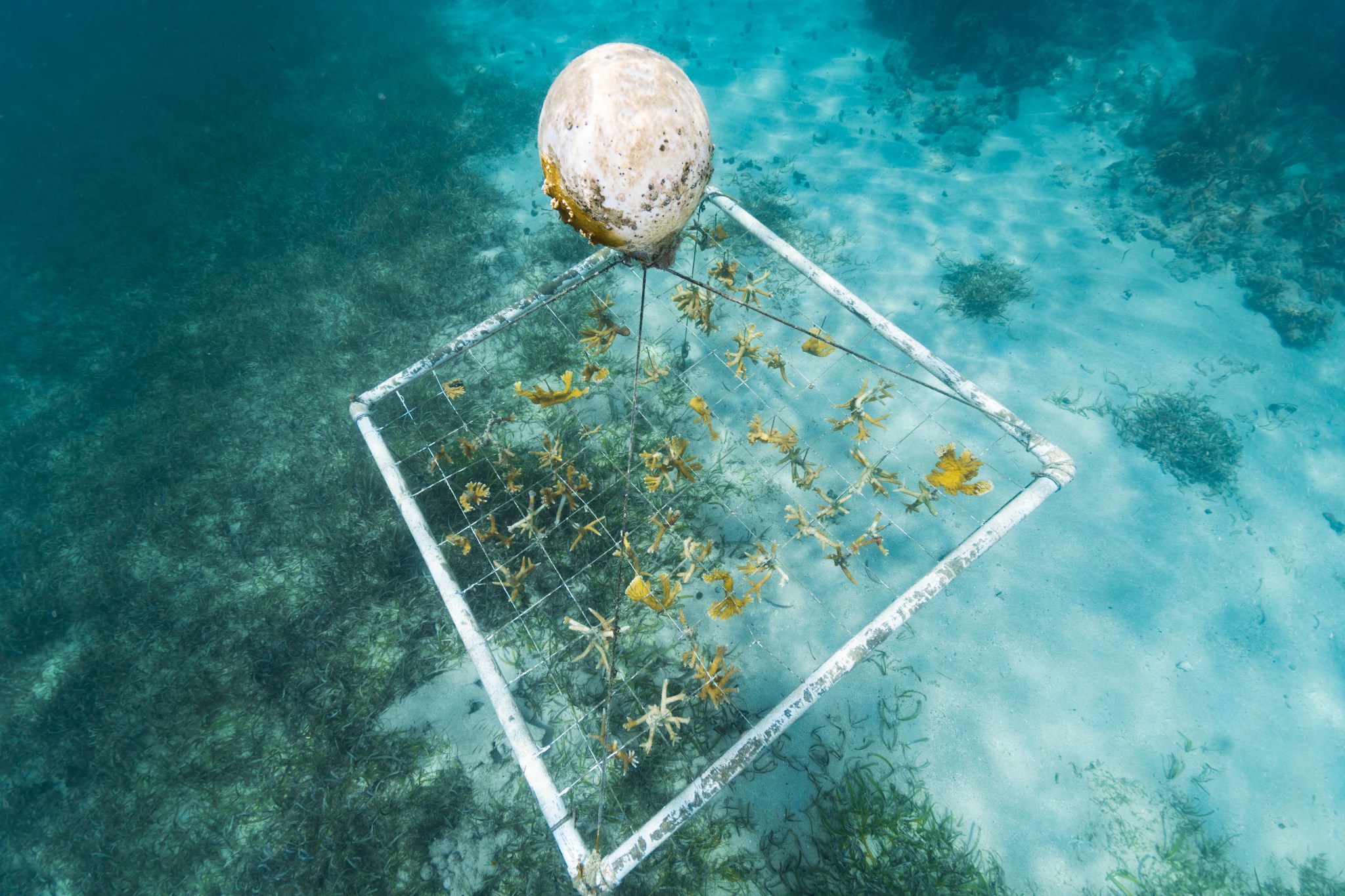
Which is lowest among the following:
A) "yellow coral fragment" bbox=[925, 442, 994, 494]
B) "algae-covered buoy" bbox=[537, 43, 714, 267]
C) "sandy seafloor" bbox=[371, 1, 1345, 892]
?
"sandy seafloor" bbox=[371, 1, 1345, 892]

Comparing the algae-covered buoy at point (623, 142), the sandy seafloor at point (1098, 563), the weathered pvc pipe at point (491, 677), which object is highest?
the algae-covered buoy at point (623, 142)

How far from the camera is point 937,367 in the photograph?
4.24 meters

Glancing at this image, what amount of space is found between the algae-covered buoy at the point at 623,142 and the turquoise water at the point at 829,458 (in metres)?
4.54

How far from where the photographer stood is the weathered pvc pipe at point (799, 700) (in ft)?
9.20

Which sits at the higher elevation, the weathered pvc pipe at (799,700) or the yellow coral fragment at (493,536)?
the weathered pvc pipe at (799,700)

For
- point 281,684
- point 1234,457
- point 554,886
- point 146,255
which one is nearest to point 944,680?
point 554,886

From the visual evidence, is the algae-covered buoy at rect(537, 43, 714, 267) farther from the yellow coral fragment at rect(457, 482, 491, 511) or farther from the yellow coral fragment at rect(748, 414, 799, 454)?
the yellow coral fragment at rect(457, 482, 491, 511)

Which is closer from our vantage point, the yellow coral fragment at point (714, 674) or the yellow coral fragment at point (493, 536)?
the yellow coral fragment at point (714, 674)

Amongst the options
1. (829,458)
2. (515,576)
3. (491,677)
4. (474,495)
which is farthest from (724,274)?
(491,677)

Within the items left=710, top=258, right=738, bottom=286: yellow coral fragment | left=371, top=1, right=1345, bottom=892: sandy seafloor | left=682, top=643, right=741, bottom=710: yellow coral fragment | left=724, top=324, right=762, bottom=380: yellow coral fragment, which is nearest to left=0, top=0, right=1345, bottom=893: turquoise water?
left=371, top=1, right=1345, bottom=892: sandy seafloor

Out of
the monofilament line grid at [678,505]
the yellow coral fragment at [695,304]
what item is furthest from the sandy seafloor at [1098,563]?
the yellow coral fragment at [695,304]

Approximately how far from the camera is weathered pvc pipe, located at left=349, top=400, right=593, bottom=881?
9.07 ft

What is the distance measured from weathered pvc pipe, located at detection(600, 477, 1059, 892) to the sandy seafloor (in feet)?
5.68

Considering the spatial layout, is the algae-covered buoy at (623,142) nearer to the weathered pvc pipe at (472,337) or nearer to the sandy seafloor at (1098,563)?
the weathered pvc pipe at (472,337)
